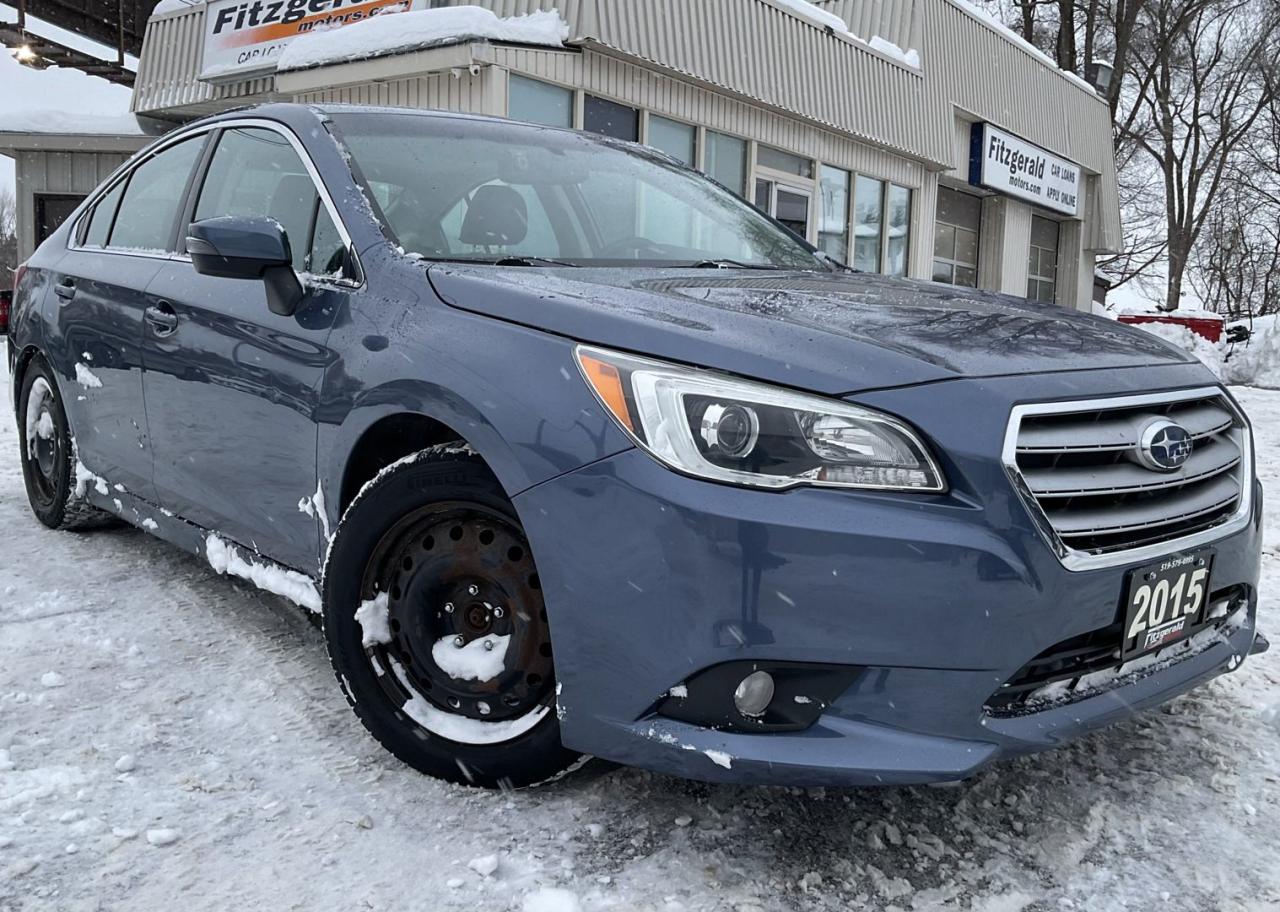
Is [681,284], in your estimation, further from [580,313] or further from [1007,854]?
[1007,854]

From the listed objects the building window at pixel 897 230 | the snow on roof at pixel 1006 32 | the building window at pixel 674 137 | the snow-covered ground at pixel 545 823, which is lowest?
the snow-covered ground at pixel 545 823

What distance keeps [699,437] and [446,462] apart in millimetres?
583

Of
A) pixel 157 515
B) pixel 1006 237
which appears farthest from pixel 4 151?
pixel 157 515

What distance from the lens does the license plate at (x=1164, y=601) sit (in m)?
1.95

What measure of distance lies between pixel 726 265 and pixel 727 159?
8.75 meters

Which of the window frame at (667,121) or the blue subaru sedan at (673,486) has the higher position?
the window frame at (667,121)

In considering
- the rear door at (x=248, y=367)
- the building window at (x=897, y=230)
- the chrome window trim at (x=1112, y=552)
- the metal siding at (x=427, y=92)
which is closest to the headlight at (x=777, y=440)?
the chrome window trim at (x=1112, y=552)

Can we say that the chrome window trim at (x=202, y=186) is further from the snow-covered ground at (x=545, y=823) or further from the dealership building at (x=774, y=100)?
the dealership building at (x=774, y=100)

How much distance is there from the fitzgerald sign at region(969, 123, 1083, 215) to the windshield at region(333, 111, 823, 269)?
1438 cm

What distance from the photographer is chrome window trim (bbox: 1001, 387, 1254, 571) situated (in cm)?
180

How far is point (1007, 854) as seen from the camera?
2051 mm

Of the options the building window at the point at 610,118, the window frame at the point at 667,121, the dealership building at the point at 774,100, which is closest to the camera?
the dealership building at the point at 774,100

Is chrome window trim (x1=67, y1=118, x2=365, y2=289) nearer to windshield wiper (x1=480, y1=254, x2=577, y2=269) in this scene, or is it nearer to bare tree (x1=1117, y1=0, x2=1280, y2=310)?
windshield wiper (x1=480, y1=254, x2=577, y2=269)

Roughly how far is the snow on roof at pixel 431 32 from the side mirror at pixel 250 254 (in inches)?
251
